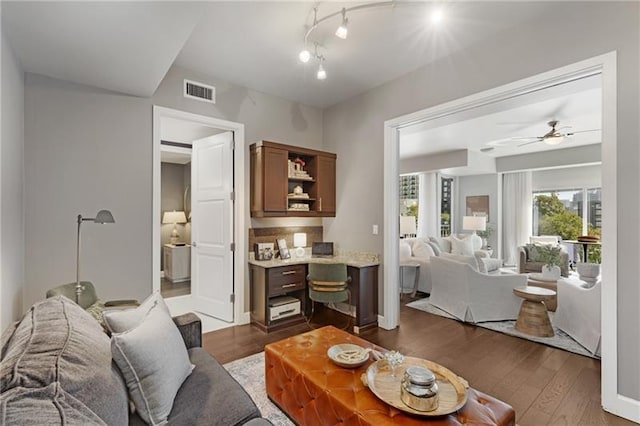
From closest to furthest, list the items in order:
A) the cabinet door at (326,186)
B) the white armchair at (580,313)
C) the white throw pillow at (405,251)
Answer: the white armchair at (580,313)
the cabinet door at (326,186)
the white throw pillow at (405,251)

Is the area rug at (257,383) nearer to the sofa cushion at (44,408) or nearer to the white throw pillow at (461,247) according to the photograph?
the sofa cushion at (44,408)

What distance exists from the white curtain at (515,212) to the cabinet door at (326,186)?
247 inches

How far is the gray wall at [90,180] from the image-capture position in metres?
2.65

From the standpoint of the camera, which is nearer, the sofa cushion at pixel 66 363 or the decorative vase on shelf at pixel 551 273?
the sofa cushion at pixel 66 363

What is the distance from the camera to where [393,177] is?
12.4 feet

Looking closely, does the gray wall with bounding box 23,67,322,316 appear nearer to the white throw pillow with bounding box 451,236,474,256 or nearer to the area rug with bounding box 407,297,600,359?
the area rug with bounding box 407,297,600,359

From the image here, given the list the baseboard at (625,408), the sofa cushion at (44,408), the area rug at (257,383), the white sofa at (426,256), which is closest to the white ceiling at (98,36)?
the sofa cushion at (44,408)

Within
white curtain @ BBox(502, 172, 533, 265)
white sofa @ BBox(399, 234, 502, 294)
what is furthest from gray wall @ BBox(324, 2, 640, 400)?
white curtain @ BBox(502, 172, 533, 265)

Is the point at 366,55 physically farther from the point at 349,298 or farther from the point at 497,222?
the point at 497,222

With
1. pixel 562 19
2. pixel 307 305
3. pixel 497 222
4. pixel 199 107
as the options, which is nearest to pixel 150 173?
pixel 199 107

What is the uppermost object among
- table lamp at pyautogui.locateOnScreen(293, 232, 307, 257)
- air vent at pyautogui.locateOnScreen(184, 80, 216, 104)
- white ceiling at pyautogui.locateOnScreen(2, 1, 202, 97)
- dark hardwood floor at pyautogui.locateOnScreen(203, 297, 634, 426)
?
air vent at pyautogui.locateOnScreen(184, 80, 216, 104)

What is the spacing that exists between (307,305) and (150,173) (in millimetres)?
2514

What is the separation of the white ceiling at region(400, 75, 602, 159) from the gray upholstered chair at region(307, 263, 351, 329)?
1991 mm

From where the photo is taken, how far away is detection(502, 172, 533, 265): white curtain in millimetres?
8203
